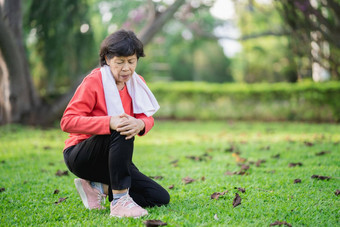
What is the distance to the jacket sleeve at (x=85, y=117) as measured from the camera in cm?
257

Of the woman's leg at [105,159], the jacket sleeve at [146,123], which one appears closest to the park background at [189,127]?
the woman's leg at [105,159]

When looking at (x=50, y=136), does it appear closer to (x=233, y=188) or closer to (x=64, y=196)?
(x=64, y=196)

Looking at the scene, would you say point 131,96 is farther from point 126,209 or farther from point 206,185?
point 206,185

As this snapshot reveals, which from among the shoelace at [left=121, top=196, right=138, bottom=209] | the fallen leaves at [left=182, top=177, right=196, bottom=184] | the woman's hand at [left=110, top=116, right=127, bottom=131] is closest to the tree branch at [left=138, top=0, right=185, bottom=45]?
the fallen leaves at [left=182, top=177, right=196, bottom=184]

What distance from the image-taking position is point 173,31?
28.5 m

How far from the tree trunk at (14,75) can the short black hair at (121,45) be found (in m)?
7.14

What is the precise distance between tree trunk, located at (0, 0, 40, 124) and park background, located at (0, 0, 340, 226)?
3cm

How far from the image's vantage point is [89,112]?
2.76 m

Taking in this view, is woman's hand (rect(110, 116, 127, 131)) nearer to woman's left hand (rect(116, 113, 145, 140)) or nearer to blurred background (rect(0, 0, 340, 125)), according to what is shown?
woman's left hand (rect(116, 113, 145, 140))

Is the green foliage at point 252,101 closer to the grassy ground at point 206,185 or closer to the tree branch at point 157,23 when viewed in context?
the tree branch at point 157,23

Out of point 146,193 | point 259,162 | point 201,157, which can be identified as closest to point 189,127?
→ point 201,157

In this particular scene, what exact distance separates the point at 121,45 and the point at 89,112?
0.60 metres

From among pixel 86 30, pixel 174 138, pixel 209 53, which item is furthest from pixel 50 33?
pixel 209 53

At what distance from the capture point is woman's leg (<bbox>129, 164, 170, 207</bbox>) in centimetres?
292
